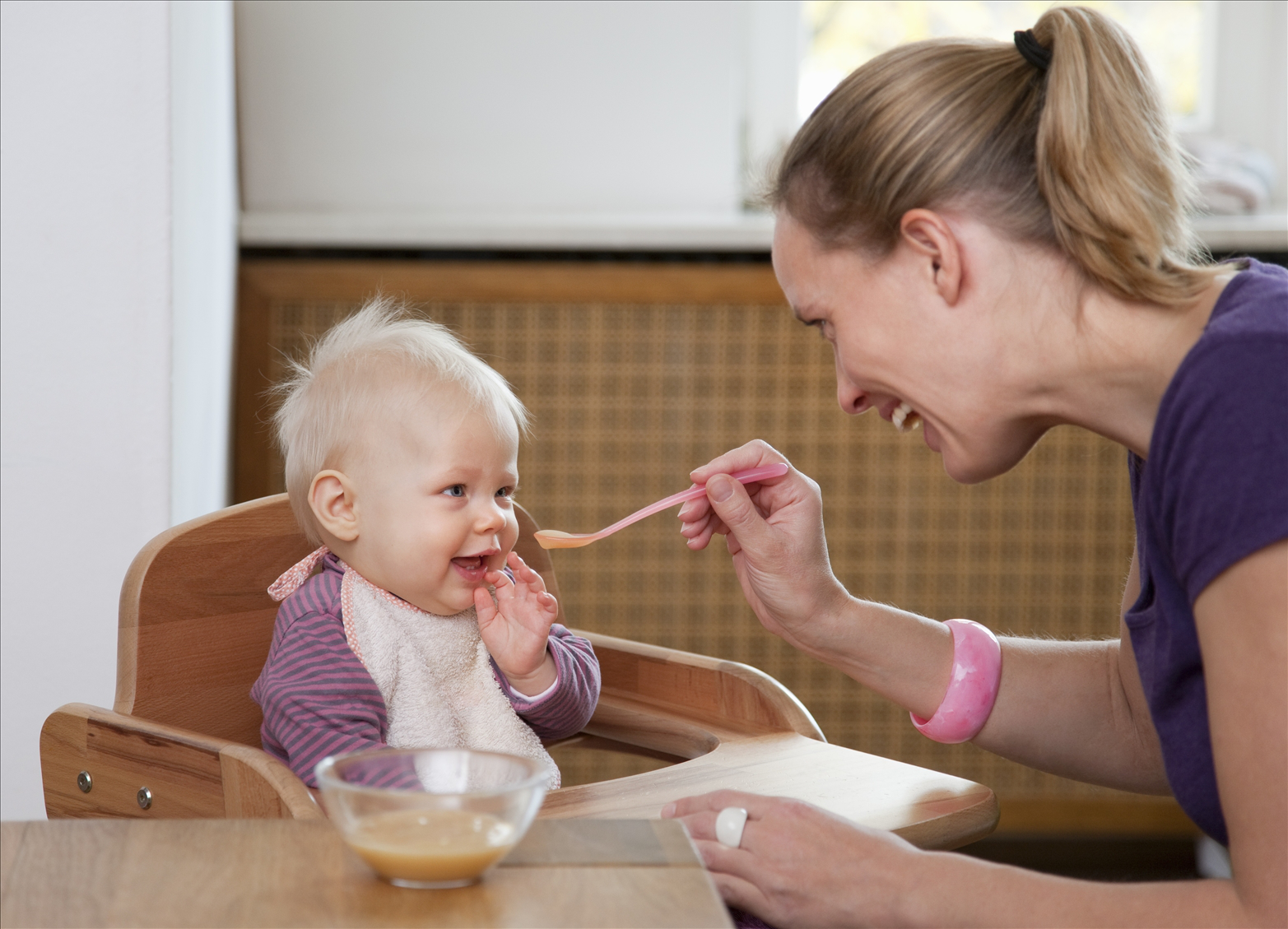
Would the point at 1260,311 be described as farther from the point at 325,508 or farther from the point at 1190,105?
the point at 1190,105

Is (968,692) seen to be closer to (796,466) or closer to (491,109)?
(796,466)

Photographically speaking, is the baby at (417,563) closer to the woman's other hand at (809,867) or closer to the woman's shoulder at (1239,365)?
the woman's other hand at (809,867)

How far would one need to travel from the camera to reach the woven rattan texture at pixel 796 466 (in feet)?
6.64

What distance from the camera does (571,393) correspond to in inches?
79.7

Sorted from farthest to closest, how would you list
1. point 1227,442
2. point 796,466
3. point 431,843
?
point 796,466 < point 1227,442 < point 431,843

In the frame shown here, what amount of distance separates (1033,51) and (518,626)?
2.01 ft

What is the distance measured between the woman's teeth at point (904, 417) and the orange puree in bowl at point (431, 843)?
0.54m

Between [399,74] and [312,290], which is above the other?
[399,74]

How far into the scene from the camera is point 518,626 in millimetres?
1108

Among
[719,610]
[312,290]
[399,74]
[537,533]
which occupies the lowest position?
[719,610]

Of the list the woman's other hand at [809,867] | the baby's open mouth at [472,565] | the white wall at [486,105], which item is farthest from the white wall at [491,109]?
the woman's other hand at [809,867]

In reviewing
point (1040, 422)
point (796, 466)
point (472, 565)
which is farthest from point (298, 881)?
point (796, 466)

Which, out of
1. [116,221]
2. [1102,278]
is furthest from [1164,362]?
[116,221]

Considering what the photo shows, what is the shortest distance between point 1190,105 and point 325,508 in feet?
6.54
